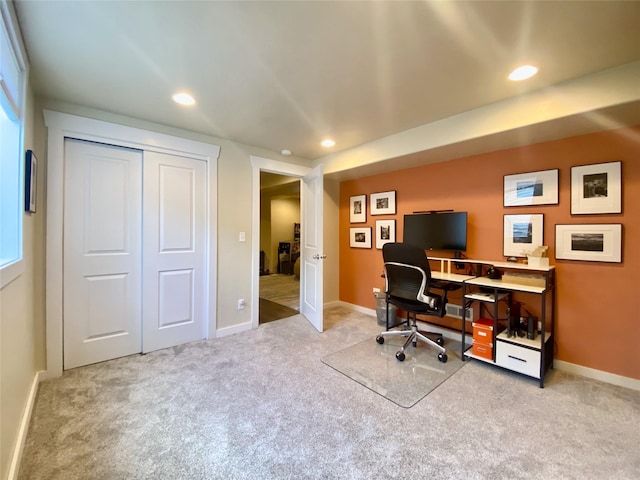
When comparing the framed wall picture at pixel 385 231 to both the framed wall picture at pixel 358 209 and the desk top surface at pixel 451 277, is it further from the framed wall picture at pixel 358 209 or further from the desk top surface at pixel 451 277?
the desk top surface at pixel 451 277

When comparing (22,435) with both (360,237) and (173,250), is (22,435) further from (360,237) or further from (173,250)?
(360,237)

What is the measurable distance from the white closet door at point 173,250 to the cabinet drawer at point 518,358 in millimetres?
3016

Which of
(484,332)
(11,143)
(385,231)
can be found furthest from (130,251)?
(484,332)

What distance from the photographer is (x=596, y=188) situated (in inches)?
88.9

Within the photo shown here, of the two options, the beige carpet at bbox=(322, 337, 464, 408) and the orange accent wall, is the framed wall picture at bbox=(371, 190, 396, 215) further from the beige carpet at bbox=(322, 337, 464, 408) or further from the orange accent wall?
the beige carpet at bbox=(322, 337, 464, 408)

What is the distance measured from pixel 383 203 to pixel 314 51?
8.18ft

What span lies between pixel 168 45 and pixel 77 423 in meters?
2.40

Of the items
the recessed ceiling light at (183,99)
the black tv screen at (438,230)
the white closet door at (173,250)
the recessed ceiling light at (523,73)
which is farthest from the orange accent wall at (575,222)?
the white closet door at (173,250)

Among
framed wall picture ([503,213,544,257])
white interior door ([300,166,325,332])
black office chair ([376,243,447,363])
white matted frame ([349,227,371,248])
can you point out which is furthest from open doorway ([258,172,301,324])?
framed wall picture ([503,213,544,257])

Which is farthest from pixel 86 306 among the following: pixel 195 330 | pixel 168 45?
pixel 168 45

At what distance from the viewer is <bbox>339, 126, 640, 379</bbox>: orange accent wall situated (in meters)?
2.14

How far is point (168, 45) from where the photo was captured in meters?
1.60

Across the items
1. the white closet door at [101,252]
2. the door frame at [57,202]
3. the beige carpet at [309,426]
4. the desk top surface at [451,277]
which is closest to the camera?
the beige carpet at [309,426]

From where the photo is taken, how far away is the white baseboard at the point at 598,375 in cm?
214
